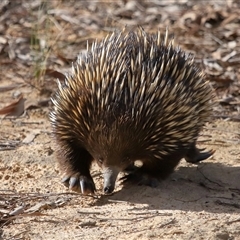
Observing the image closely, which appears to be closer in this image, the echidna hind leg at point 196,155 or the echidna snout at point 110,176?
the echidna snout at point 110,176

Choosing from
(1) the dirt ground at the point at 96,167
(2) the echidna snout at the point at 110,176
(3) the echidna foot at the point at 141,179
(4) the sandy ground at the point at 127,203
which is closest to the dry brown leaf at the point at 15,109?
(1) the dirt ground at the point at 96,167

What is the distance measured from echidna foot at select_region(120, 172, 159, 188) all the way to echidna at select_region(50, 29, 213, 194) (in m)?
0.01

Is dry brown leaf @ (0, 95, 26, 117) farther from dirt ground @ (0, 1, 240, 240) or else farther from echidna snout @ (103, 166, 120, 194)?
echidna snout @ (103, 166, 120, 194)

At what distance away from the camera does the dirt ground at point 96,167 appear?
4188mm

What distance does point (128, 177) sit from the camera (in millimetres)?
5008

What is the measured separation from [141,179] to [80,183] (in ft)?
1.38

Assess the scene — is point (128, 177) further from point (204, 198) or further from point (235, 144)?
point (235, 144)

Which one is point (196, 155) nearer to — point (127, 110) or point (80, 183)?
point (80, 183)

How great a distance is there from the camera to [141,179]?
4941 mm

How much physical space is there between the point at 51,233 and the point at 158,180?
110cm

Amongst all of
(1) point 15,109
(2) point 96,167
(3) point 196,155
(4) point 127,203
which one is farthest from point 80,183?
(1) point 15,109

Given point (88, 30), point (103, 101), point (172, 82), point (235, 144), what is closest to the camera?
point (103, 101)

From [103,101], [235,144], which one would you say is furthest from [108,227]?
[235,144]

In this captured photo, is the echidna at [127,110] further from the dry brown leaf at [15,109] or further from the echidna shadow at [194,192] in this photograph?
the dry brown leaf at [15,109]
